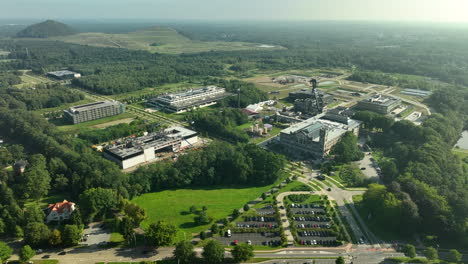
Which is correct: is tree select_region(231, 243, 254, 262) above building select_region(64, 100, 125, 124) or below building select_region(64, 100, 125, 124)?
below

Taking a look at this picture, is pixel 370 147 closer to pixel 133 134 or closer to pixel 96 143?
pixel 133 134

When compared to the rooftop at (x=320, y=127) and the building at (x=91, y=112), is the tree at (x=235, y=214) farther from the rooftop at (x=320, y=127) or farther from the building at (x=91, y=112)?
the building at (x=91, y=112)

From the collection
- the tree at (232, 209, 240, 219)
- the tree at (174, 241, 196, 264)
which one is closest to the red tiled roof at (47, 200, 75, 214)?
the tree at (174, 241, 196, 264)

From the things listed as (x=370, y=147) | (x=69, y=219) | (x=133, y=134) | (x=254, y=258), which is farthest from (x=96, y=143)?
(x=370, y=147)

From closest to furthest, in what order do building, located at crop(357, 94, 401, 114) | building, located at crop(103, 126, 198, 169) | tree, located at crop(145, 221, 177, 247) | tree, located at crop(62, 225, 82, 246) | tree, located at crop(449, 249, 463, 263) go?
tree, located at crop(449, 249, 463, 263) → tree, located at crop(145, 221, 177, 247) → tree, located at crop(62, 225, 82, 246) → building, located at crop(103, 126, 198, 169) → building, located at crop(357, 94, 401, 114)

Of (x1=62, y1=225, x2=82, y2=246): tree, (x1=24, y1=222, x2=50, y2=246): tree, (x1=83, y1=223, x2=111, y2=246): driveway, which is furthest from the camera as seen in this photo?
(x1=83, y1=223, x2=111, y2=246): driveway

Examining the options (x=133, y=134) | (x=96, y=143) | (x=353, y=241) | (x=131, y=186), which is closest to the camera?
(x=353, y=241)

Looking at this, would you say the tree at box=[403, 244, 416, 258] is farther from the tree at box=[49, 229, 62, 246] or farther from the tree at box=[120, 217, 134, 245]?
the tree at box=[49, 229, 62, 246]
